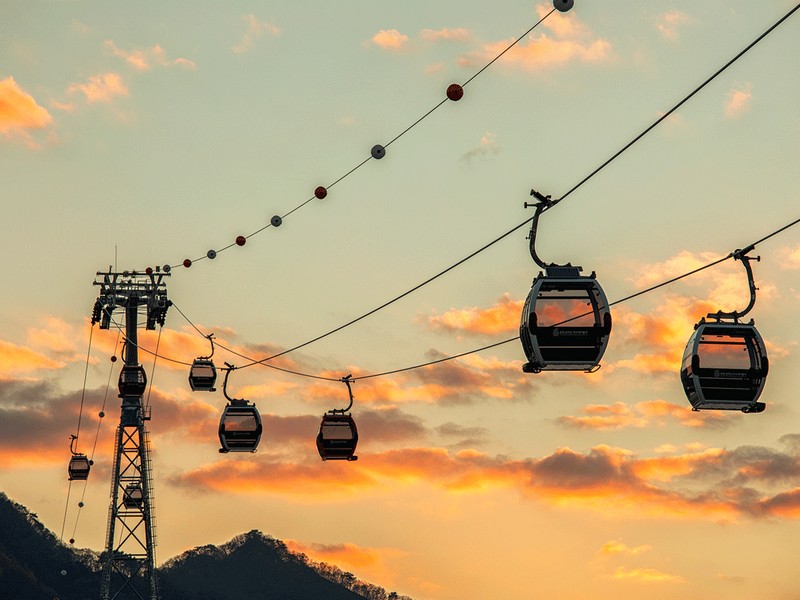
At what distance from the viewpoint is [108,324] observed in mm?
74500

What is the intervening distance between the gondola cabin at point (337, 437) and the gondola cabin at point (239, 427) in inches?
155

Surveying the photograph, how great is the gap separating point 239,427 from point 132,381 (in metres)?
28.1

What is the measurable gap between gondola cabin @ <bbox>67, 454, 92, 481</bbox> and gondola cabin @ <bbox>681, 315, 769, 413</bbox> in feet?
187

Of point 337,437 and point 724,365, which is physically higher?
point 337,437

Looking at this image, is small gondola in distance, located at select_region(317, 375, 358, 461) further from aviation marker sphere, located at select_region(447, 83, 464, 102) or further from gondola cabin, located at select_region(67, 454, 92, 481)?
gondola cabin, located at select_region(67, 454, 92, 481)

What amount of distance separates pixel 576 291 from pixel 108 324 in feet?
164

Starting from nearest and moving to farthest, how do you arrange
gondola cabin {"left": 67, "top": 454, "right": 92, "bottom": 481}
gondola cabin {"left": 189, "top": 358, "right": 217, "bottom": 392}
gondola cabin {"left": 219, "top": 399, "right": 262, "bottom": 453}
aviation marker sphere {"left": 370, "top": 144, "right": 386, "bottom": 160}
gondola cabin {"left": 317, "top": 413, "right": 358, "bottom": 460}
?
aviation marker sphere {"left": 370, "top": 144, "right": 386, "bottom": 160} < gondola cabin {"left": 317, "top": 413, "right": 358, "bottom": 460} < gondola cabin {"left": 219, "top": 399, "right": 262, "bottom": 453} < gondola cabin {"left": 189, "top": 358, "right": 217, "bottom": 392} < gondola cabin {"left": 67, "top": 454, "right": 92, "bottom": 481}

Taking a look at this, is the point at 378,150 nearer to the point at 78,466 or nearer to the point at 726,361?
the point at 726,361

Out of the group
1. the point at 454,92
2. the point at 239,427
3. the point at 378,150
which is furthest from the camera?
the point at 239,427

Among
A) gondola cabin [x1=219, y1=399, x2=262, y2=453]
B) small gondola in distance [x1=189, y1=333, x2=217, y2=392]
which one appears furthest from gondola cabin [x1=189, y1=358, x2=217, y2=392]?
gondola cabin [x1=219, y1=399, x2=262, y2=453]

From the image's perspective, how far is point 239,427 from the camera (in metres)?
47.0

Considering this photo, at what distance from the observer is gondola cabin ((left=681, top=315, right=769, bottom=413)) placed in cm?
2781

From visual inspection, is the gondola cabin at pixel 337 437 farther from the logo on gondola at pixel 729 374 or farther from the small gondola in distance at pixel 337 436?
the logo on gondola at pixel 729 374

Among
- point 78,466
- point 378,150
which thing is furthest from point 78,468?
point 378,150
